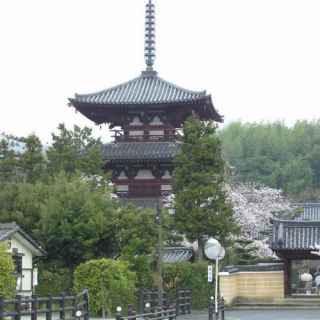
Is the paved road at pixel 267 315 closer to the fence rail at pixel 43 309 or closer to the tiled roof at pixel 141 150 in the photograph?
the fence rail at pixel 43 309

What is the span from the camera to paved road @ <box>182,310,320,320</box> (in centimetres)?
3188

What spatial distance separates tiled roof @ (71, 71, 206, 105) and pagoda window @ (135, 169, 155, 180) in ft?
13.4

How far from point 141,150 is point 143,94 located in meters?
3.91

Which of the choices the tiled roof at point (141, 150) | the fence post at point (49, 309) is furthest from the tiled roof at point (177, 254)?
the fence post at point (49, 309)

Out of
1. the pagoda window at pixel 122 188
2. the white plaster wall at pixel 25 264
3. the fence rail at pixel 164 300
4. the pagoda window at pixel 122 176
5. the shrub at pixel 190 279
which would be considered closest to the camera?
the fence rail at pixel 164 300

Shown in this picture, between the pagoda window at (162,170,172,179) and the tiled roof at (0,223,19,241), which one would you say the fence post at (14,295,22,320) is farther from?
the pagoda window at (162,170,172,179)

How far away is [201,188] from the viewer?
38281 millimetres

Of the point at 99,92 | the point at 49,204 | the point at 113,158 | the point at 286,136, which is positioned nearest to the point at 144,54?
the point at 99,92

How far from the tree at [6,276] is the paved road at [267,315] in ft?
21.7

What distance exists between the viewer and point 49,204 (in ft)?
114

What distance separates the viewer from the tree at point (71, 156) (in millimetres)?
43188

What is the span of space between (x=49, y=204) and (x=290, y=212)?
1918 cm

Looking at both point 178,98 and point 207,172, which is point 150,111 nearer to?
point 178,98

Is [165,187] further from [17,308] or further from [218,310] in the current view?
[17,308]
